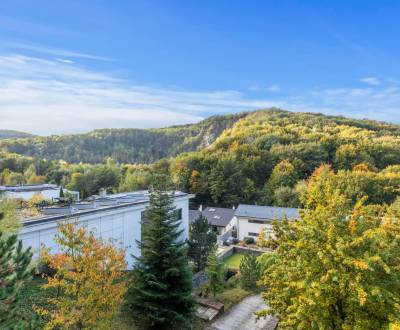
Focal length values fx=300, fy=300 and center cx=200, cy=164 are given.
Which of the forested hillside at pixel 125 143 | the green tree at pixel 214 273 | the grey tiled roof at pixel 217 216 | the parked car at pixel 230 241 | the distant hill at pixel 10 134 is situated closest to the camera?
the green tree at pixel 214 273

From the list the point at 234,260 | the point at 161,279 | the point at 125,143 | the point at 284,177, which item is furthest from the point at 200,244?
the point at 125,143

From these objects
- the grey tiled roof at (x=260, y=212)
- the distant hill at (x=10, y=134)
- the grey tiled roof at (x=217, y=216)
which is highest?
the distant hill at (x=10, y=134)

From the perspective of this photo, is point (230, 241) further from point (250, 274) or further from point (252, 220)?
point (250, 274)

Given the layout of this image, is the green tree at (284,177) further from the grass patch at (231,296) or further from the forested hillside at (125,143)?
the forested hillside at (125,143)

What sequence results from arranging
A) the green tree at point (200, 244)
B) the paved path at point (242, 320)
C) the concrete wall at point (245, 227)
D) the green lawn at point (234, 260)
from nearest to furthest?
the paved path at point (242, 320) → the green tree at point (200, 244) → the green lawn at point (234, 260) → the concrete wall at point (245, 227)

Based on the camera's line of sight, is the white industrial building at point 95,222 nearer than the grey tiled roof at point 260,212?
Yes

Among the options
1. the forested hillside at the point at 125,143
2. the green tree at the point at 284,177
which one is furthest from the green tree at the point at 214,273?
the forested hillside at the point at 125,143
